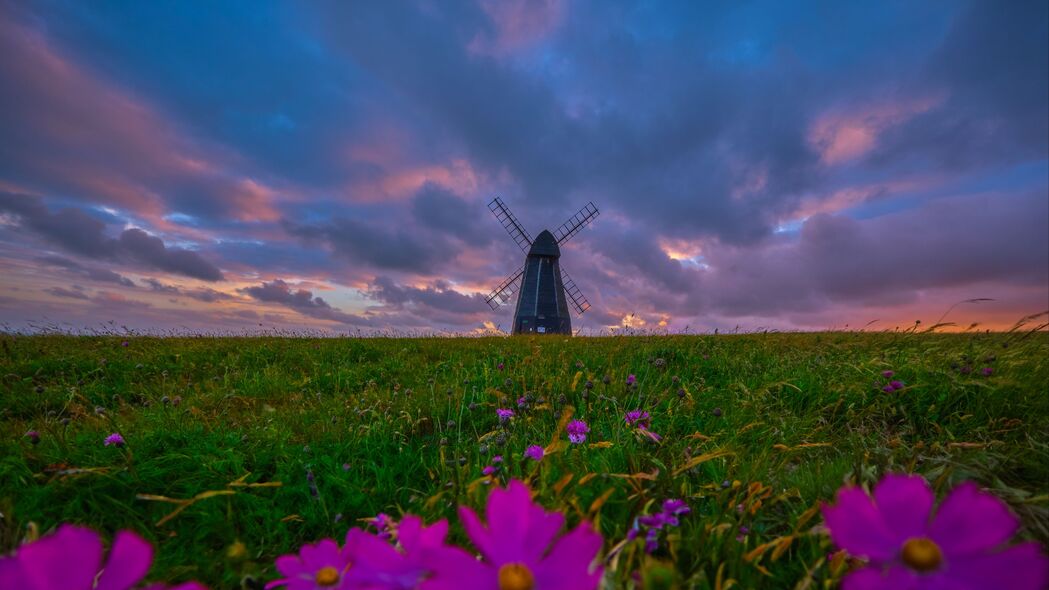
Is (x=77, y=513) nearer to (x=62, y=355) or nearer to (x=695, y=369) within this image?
(x=695, y=369)

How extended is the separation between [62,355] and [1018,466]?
38.7 ft

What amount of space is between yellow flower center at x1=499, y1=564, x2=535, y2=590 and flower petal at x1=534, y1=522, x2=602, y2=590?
3 cm

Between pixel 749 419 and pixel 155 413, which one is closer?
pixel 749 419

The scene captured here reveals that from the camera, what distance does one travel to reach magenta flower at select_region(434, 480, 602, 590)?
71 centimetres

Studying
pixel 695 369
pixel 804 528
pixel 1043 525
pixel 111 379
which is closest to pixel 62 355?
pixel 111 379

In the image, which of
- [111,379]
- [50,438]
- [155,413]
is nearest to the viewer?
[50,438]

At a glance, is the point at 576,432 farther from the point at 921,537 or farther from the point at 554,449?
the point at 921,537

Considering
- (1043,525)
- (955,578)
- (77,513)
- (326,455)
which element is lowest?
(77,513)

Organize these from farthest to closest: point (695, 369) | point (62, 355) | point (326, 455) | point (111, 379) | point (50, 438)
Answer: point (62, 355)
point (111, 379)
point (695, 369)
point (50, 438)
point (326, 455)

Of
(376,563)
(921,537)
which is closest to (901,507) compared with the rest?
(921,537)

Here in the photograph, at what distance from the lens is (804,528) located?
2158mm

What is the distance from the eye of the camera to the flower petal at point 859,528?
0.76 m

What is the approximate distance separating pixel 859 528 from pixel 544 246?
31646 mm

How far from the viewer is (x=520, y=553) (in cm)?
80
